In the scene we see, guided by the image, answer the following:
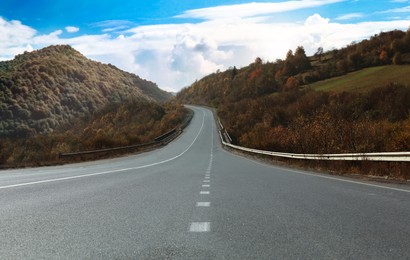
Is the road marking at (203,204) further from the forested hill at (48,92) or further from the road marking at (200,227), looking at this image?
the forested hill at (48,92)

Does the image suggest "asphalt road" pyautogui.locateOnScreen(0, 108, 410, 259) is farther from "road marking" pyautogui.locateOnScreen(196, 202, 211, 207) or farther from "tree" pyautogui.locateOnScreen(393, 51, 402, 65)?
"tree" pyautogui.locateOnScreen(393, 51, 402, 65)

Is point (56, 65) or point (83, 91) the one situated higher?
point (56, 65)

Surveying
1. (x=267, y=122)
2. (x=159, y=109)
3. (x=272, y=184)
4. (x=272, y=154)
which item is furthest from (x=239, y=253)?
(x=159, y=109)

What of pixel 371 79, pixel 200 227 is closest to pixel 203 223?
pixel 200 227

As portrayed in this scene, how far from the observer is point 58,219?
677 centimetres

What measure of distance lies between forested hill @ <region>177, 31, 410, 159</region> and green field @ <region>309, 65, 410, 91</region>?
0.88ft

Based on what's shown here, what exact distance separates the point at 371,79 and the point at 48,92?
8024cm

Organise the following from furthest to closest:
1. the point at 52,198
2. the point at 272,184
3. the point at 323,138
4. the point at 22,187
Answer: the point at 323,138 < the point at 272,184 < the point at 22,187 < the point at 52,198

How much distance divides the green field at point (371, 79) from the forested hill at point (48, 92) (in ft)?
203

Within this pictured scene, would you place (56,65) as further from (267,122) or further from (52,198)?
(52,198)

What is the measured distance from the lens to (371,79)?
87.6 meters

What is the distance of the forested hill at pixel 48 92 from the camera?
9078cm

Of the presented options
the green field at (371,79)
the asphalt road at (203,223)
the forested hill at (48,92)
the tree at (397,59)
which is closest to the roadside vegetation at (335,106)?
the green field at (371,79)

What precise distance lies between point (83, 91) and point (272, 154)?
112 meters
